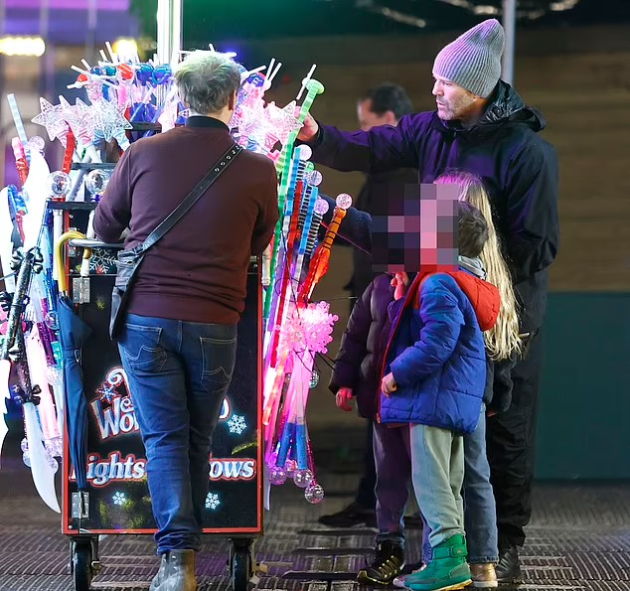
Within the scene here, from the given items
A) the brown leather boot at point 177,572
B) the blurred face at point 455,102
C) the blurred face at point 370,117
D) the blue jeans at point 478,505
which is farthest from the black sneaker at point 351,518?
the blurred face at point 455,102

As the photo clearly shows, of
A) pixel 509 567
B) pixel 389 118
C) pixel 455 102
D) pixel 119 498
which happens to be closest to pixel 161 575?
pixel 119 498

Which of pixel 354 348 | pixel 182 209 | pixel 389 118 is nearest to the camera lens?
pixel 182 209

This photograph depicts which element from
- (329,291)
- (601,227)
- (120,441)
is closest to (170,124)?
(120,441)

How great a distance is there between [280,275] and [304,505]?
1749 millimetres

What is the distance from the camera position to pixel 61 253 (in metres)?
3.95

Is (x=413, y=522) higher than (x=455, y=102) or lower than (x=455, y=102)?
lower

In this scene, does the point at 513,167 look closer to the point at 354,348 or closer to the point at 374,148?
the point at 374,148

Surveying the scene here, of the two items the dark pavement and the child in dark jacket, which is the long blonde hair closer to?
the child in dark jacket

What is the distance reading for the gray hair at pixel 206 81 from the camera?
3734mm

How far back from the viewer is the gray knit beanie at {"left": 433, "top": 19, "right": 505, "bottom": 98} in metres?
4.37

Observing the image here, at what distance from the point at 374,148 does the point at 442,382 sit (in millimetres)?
1076

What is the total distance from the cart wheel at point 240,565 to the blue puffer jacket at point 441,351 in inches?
24.7

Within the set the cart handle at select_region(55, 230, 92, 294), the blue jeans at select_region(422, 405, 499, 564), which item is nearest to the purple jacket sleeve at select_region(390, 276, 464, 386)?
the blue jeans at select_region(422, 405, 499, 564)

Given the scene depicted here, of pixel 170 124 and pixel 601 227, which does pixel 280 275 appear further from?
pixel 601 227
